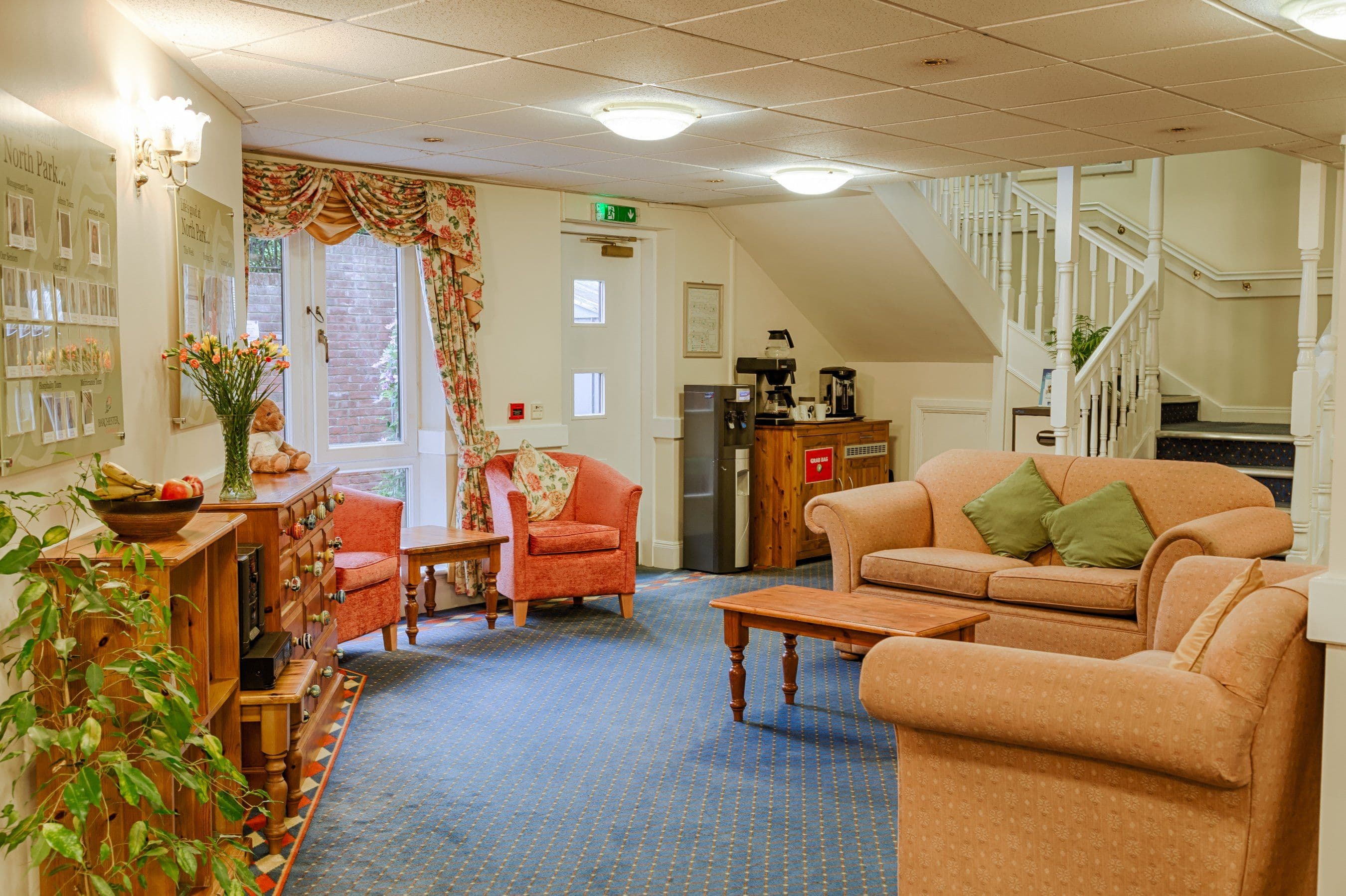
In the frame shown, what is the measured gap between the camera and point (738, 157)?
18.7 ft

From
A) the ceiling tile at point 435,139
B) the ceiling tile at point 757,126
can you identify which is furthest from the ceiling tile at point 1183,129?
the ceiling tile at point 435,139

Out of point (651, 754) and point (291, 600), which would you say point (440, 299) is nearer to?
point (291, 600)

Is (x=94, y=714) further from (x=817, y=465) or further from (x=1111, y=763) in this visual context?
(x=817, y=465)

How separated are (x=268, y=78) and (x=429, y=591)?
304 centimetres

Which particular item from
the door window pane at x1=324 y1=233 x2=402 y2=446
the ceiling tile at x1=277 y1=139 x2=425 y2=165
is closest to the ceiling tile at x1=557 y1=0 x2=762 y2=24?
the ceiling tile at x1=277 y1=139 x2=425 y2=165

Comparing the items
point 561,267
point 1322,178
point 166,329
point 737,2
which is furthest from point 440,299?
point 1322,178

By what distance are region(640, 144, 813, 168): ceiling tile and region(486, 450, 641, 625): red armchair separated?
5.79 ft

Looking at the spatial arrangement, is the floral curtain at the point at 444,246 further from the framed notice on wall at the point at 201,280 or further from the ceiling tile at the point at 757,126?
the ceiling tile at the point at 757,126

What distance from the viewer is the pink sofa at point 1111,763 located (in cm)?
233

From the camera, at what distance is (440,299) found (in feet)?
20.6

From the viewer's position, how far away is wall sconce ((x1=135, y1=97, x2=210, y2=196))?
339 centimetres

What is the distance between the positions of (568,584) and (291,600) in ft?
8.04

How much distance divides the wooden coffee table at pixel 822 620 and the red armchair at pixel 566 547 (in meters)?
1.66

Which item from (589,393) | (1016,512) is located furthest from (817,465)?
(1016,512)
